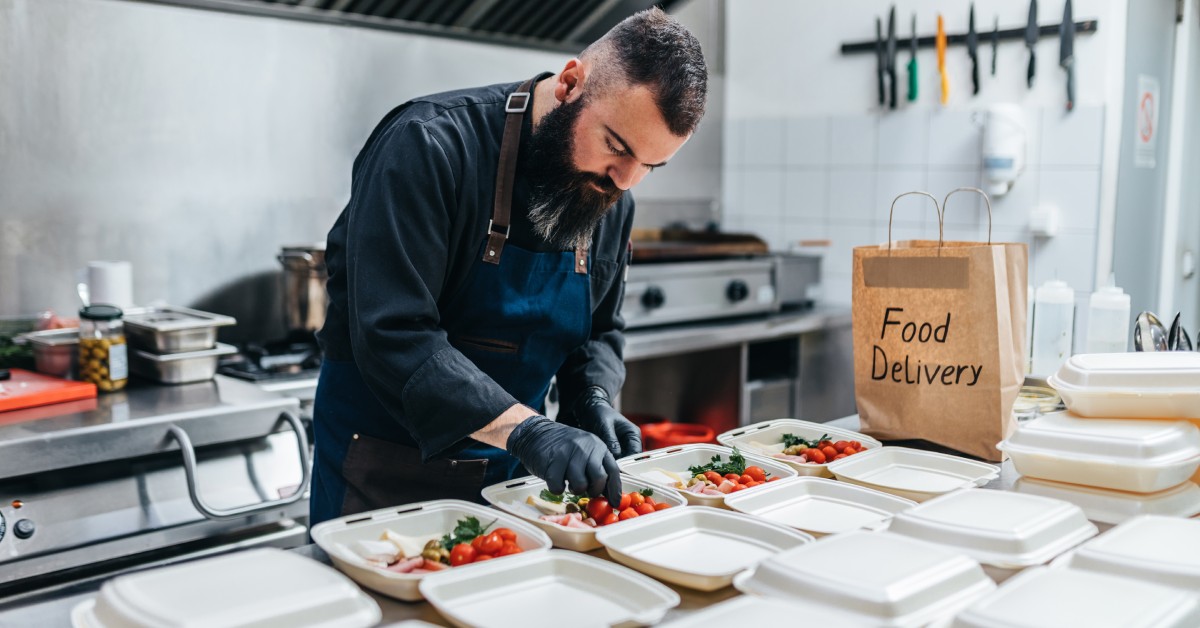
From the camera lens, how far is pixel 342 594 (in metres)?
1.08

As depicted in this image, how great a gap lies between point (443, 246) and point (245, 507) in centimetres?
101

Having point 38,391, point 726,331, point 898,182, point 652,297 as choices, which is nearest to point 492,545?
point 38,391

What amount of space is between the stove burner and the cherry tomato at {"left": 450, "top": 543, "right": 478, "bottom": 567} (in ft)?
5.22

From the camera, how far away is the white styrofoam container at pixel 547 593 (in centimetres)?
114

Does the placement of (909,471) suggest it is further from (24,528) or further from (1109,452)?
(24,528)

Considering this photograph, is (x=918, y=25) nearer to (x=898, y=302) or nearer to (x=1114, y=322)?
(x=1114, y=322)

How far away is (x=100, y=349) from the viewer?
2.49 meters

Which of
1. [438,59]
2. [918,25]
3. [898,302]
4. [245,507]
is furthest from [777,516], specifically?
[918,25]

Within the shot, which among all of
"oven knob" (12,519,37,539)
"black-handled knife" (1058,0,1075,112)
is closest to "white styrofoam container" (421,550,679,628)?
"oven knob" (12,519,37,539)

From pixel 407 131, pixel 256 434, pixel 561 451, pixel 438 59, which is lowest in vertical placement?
pixel 256 434

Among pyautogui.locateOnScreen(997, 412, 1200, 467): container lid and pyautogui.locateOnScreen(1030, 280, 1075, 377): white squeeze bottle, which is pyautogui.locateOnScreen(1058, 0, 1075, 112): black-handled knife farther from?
pyautogui.locateOnScreen(997, 412, 1200, 467): container lid

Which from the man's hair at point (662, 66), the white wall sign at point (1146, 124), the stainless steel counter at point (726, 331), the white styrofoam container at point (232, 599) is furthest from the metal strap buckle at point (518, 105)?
the white wall sign at point (1146, 124)

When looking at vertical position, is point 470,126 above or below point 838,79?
below

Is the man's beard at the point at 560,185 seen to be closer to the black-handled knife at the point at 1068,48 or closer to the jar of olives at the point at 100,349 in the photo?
the jar of olives at the point at 100,349
